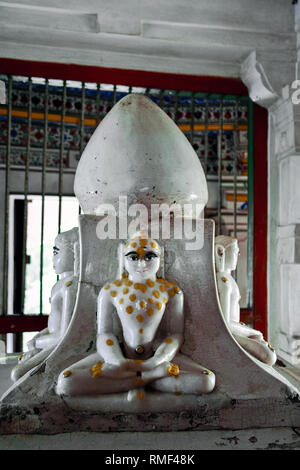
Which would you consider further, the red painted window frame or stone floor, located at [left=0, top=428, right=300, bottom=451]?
the red painted window frame

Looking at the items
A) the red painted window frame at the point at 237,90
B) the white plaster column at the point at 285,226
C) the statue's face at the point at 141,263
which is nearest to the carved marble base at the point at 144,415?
the statue's face at the point at 141,263

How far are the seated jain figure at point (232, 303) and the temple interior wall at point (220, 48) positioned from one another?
125cm

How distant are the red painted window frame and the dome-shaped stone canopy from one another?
1.46 meters

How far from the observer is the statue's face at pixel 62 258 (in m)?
1.72

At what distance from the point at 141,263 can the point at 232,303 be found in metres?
0.58

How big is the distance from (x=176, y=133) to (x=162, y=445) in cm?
126

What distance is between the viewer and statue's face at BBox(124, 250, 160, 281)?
4.53 feet

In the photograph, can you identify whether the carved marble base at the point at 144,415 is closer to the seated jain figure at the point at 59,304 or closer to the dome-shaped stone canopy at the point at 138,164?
the seated jain figure at the point at 59,304

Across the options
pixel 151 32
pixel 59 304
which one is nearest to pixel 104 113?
pixel 151 32

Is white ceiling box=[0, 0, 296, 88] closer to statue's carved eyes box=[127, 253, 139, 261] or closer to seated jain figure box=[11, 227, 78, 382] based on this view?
seated jain figure box=[11, 227, 78, 382]

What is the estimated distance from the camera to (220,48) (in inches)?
116

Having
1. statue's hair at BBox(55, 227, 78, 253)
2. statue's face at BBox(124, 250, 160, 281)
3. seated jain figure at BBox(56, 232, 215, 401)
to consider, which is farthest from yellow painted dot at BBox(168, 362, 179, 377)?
statue's hair at BBox(55, 227, 78, 253)

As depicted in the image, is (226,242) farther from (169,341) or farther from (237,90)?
(237,90)
